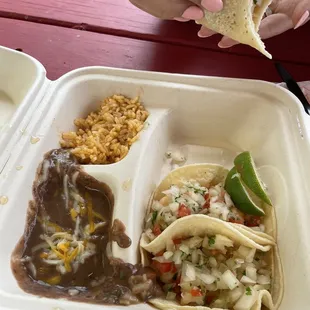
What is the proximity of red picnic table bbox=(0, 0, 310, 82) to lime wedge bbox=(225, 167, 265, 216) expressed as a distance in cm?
66

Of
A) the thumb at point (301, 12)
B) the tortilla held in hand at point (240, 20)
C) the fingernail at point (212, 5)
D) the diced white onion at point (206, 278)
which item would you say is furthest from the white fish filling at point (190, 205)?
the thumb at point (301, 12)

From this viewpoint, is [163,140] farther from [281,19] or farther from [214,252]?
[281,19]

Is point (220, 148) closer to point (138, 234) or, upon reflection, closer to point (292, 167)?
point (292, 167)

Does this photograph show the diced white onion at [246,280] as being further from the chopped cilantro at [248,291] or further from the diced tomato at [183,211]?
the diced tomato at [183,211]

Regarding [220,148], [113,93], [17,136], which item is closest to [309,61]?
[220,148]

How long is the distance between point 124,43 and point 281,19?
2.53 feet

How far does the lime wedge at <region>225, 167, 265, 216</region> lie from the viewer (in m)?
1.55

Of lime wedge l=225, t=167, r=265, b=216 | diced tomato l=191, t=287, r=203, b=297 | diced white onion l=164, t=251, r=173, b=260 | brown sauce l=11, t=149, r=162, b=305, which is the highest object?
lime wedge l=225, t=167, r=265, b=216

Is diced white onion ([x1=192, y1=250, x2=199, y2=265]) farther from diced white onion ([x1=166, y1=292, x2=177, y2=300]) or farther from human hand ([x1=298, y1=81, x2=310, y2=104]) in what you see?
human hand ([x1=298, y1=81, x2=310, y2=104])

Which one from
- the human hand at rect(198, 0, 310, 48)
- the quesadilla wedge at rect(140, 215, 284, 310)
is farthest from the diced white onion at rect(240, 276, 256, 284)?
the human hand at rect(198, 0, 310, 48)

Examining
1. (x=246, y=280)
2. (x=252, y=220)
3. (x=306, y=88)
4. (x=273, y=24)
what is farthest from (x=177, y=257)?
(x=273, y=24)

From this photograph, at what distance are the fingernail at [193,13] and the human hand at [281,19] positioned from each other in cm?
39

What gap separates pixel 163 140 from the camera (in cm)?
185

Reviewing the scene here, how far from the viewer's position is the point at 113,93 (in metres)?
1.85
